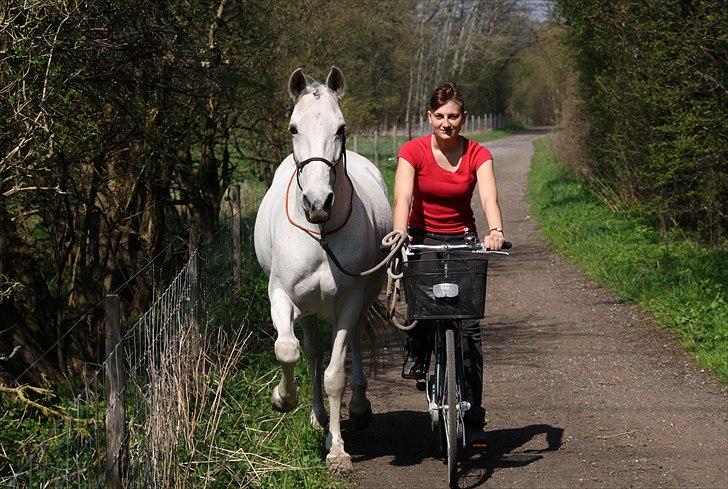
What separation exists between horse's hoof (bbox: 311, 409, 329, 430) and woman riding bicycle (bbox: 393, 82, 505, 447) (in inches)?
43.5

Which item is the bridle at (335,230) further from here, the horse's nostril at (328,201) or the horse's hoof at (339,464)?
the horse's hoof at (339,464)

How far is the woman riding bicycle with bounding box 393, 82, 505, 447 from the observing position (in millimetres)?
6418

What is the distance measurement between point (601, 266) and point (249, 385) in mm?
7947

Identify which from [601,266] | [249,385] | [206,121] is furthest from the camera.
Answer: [601,266]

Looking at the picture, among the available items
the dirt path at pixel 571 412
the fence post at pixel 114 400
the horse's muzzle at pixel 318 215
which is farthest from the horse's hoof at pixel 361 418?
the fence post at pixel 114 400

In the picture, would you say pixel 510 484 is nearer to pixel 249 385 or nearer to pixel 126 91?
pixel 249 385

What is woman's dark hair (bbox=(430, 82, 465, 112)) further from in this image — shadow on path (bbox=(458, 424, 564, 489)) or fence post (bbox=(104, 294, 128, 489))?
fence post (bbox=(104, 294, 128, 489))

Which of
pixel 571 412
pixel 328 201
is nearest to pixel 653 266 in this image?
pixel 571 412

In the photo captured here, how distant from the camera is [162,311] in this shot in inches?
263

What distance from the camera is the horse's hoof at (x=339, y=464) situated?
21.3ft

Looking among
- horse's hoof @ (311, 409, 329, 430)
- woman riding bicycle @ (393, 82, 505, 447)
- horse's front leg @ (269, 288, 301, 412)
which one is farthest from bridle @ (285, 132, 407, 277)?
horse's hoof @ (311, 409, 329, 430)

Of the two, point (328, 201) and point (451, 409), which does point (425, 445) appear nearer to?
point (451, 409)

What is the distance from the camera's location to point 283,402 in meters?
6.99

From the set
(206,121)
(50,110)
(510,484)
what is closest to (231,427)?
(510,484)
